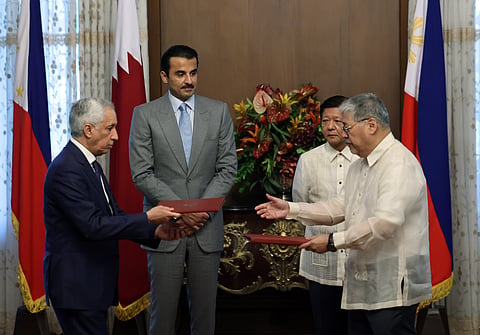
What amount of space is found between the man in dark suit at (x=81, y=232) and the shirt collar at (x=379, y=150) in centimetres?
101

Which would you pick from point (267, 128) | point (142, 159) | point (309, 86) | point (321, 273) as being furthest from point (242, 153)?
point (321, 273)

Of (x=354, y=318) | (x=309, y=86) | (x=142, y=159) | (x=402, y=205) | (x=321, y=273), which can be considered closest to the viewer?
(x=402, y=205)

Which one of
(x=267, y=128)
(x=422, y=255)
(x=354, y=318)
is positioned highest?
(x=267, y=128)

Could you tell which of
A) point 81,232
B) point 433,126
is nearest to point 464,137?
point 433,126

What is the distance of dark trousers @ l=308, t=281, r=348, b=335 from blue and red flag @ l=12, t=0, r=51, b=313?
187 cm

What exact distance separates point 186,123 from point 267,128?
3.16ft

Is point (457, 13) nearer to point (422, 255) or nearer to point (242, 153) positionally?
point (242, 153)

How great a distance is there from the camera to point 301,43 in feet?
15.6

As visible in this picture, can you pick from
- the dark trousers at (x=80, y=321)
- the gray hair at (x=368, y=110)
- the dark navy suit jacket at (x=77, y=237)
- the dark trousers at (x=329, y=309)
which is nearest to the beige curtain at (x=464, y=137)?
the dark trousers at (x=329, y=309)

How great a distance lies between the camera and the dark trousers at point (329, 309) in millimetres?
3166

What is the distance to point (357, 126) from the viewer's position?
261 centimetres

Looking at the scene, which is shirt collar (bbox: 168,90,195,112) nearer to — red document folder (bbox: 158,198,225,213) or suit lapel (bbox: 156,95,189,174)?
suit lapel (bbox: 156,95,189,174)

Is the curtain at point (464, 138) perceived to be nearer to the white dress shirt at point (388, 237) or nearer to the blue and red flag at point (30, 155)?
the white dress shirt at point (388, 237)

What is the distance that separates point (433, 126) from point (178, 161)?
1.68m
